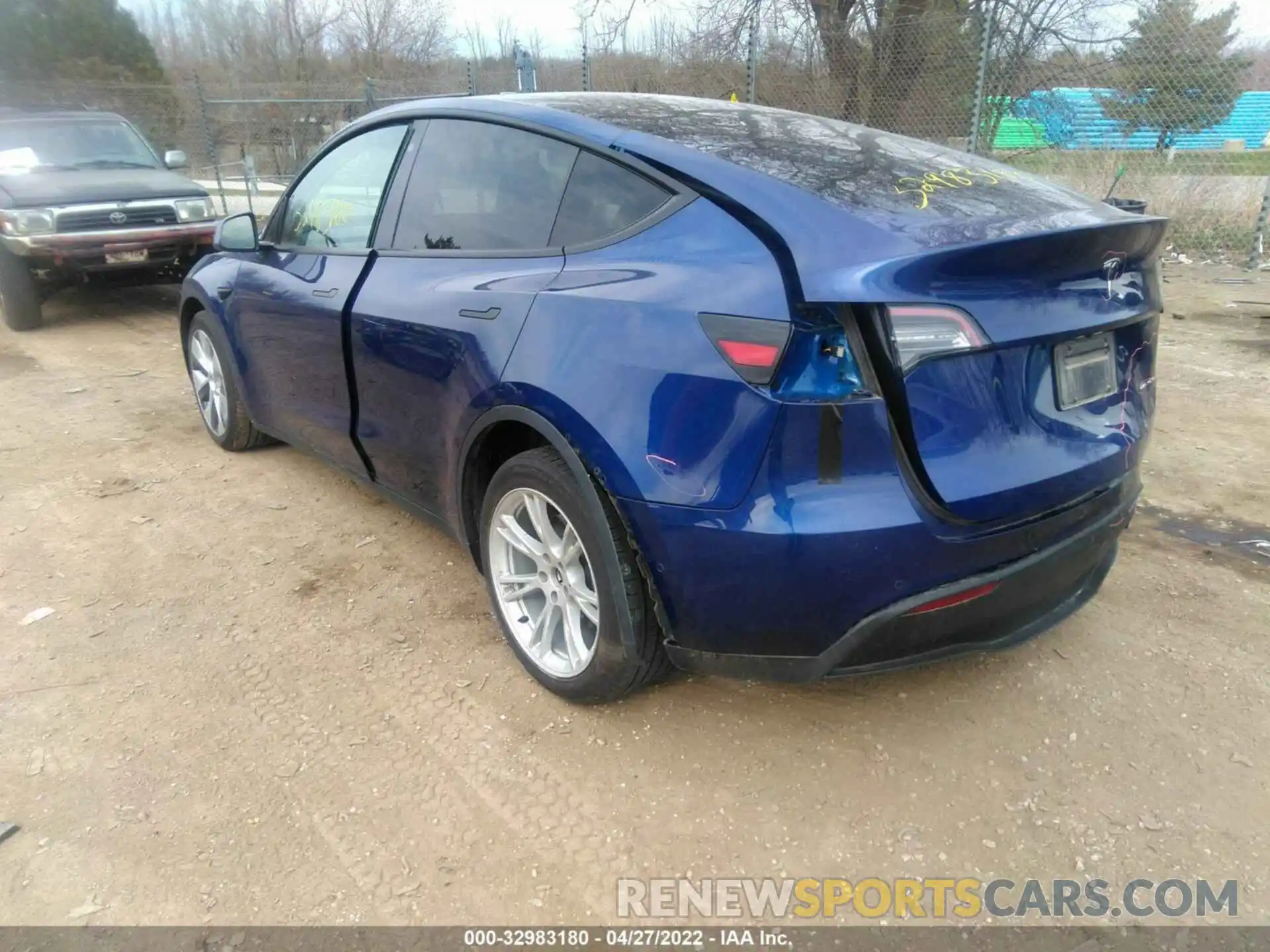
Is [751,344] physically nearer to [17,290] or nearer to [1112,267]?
[1112,267]

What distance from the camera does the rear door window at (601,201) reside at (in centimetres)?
233

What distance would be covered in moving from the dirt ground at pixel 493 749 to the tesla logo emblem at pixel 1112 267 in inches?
47.4

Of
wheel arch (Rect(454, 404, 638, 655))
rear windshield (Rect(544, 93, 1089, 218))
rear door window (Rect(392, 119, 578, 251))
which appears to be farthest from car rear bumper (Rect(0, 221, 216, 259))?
wheel arch (Rect(454, 404, 638, 655))

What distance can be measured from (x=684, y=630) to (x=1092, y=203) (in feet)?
5.51

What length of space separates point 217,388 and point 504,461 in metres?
2.57

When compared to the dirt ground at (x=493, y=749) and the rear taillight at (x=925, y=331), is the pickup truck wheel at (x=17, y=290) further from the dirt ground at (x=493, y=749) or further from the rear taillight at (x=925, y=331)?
the rear taillight at (x=925, y=331)

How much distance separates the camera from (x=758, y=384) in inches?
76.0

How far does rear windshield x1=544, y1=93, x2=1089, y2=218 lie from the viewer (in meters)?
2.19

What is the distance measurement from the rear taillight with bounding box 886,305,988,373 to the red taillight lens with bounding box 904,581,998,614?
1.77ft

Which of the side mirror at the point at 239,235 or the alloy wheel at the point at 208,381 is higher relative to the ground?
the side mirror at the point at 239,235

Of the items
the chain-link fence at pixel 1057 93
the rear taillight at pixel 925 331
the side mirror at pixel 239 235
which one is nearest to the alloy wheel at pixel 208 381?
the side mirror at pixel 239 235

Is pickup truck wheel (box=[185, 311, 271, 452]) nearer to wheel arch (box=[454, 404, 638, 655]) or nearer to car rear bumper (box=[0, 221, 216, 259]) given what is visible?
wheel arch (box=[454, 404, 638, 655])

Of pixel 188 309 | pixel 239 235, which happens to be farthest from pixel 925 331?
pixel 188 309

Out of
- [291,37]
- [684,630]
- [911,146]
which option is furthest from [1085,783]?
[291,37]
